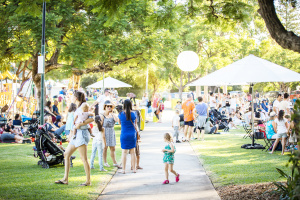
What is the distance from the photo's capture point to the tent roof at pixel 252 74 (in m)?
11.8

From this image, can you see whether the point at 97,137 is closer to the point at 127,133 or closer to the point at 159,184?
the point at 127,133

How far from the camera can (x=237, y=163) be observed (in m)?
10.4

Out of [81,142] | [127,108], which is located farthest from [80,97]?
[127,108]

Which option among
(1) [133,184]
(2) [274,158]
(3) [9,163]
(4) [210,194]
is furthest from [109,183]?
(2) [274,158]

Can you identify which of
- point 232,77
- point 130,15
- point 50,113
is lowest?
point 50,113

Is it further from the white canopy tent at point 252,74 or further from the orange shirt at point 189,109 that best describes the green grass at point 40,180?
the orange shirt at point 189,109

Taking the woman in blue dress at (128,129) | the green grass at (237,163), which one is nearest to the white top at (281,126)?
the green grass at (237,163)

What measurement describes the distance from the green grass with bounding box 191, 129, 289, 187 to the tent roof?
2.42 metres

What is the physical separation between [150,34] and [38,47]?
674 centimetres

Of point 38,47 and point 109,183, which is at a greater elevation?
point 38,47

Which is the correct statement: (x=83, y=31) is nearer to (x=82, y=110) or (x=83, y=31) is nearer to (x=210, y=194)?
(x=82, y=110)

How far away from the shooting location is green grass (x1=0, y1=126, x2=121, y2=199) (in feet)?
23.2

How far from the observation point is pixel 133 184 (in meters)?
8.05

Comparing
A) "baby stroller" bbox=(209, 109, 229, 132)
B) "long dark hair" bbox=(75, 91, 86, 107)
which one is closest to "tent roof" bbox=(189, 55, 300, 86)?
"long dark hair" bbox=(75, 91, 86, 107)
